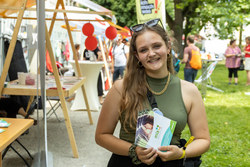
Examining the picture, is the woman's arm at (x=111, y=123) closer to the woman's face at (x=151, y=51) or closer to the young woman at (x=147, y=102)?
the young woman at (x=147, y=102)

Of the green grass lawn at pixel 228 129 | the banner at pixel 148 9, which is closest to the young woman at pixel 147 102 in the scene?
the banner at pixel 148 9

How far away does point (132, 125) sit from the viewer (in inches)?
77.2

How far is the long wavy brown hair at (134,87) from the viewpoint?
1.97 meters

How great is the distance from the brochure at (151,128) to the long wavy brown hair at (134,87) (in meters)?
0.13

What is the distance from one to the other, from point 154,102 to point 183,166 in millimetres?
403

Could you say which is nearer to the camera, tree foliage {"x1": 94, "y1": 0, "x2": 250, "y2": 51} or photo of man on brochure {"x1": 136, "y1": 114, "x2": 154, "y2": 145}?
photo of man on brochure {"x1": 136, "y1": 114, "x2": 154, "y2": 145}

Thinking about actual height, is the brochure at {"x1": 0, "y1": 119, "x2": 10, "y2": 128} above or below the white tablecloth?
above

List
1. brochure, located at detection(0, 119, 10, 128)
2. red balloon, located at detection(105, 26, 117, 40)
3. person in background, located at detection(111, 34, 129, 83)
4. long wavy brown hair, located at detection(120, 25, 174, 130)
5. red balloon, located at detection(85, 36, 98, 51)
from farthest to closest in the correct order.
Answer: person in background, located at detection(111, 34, 129, 83), red balloon, located at detection(105, 26, 117, 40), red balloon, located at detection(85, 36, 98, 51), brochure, located at detection(0, 119, 10, 128), long wavy brown hair, located at detection(120, 25, 174, 130)

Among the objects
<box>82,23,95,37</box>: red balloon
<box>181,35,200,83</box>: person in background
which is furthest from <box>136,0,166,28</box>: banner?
<box>181,35,200,83</box>: person in background

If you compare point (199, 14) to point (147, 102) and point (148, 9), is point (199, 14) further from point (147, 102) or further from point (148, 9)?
point (147, 102)

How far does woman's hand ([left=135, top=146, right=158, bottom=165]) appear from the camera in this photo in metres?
1.85

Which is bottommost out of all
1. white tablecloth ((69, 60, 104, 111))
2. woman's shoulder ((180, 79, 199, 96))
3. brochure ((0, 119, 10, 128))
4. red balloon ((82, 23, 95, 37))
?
white tablecloth ((69, 60, 104, 111))

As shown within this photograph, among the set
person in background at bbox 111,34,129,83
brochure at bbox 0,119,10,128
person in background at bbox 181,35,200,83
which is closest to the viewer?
brochure at bbox 0,119,10,128

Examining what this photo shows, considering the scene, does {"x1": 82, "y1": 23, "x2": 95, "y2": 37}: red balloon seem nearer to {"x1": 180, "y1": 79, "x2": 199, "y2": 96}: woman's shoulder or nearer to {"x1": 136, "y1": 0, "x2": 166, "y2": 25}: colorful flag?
→ {"x1": 136, "y1": 0, "x2": 166, "y2": 25}: colorful flag
